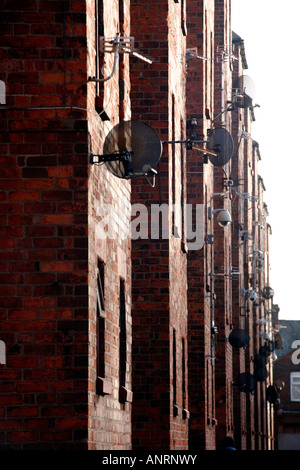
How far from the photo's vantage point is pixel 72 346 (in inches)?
371

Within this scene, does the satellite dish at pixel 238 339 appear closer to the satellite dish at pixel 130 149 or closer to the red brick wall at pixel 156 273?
the red brick wall at pixel 156 273

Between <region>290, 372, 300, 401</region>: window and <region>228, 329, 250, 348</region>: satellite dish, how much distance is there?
49856mm

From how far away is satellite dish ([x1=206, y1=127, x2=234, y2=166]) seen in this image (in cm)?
1941

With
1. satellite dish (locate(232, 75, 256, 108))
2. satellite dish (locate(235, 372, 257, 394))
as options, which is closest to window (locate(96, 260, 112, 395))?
satellite dish (locate(232, 75, 256, 108))

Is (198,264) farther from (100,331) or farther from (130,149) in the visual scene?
(130,149)

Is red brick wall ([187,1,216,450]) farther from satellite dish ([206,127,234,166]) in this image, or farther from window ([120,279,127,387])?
window ([120,279,127,387])

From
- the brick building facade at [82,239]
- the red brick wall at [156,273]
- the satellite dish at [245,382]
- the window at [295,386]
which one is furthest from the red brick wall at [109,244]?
the window at [295,386]

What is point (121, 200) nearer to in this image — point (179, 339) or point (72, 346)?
point (72, 346)

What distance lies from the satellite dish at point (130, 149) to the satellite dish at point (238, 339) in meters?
17.3

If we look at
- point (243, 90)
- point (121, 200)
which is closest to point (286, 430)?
point (243, 90)

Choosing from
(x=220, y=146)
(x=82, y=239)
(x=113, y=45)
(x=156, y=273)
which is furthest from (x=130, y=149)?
(x=220, y=146)

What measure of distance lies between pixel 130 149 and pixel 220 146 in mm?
9275

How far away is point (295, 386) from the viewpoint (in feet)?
257

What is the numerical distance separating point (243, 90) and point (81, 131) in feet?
75.0
